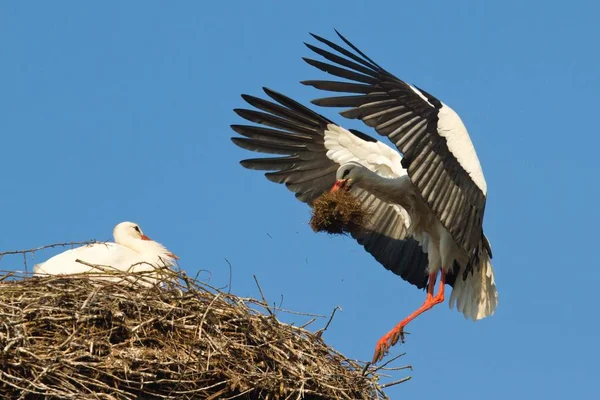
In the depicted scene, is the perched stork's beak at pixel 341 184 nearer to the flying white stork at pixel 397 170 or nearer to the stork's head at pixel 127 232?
the flying white stork at pixel 397 170

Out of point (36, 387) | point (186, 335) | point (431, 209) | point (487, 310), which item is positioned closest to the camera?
point (36, 387)

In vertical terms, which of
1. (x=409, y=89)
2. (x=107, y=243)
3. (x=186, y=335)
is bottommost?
(x=186, y=335)

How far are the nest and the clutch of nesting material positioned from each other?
4.75 ft

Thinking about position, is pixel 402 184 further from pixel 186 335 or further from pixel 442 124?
pixel 186 335

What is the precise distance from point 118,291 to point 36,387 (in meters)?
0.94

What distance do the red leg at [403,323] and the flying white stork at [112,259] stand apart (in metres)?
1.57

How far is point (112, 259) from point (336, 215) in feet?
4.94

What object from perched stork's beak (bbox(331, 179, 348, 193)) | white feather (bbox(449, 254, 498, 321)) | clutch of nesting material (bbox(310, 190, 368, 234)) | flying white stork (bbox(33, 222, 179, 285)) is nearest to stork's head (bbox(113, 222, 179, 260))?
flying white stork (bbox(33, 222, 179, 285))

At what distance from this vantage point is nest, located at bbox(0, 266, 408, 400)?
675 cm

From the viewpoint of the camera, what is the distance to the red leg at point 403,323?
31.0 ft

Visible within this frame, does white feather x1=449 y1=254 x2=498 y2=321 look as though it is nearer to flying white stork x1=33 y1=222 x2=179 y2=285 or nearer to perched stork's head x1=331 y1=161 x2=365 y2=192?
perched stork's head x1=331 y1=161 x2=365 y2=192

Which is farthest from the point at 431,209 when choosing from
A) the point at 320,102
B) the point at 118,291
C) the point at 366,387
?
the point at 118,291

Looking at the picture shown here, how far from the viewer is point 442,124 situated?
30.6 ft

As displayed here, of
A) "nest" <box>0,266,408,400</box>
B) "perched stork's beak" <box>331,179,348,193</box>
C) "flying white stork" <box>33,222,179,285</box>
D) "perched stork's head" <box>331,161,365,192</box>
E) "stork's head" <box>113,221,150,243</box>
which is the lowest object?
"nest" <box>0,266,408,400</box>
